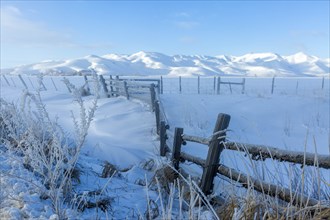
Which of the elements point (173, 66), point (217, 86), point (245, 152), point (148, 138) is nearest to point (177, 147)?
point (245, 152)

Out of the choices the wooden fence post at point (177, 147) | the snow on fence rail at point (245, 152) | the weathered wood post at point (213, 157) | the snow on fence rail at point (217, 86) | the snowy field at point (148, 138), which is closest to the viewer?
the snow on fence rail at point (245, 152)

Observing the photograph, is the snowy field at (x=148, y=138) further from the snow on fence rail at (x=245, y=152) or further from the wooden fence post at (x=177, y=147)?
the wooden fence post at (x=177, y=147)

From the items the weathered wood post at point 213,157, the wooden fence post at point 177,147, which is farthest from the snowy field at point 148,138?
the wooden fence post at point 177,147

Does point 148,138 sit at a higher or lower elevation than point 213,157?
lower

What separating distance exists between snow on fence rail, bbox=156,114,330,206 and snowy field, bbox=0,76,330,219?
8 cm

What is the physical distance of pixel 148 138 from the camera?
306 inches

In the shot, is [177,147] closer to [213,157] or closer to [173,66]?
[213,157]

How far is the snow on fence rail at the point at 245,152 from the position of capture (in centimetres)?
200

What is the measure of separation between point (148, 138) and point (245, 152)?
18.4ft

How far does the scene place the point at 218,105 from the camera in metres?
13.0

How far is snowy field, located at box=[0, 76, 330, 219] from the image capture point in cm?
227

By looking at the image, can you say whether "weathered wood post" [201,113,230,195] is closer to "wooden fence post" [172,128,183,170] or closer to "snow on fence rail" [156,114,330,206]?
"snow on fence rail" [156,114,330,206]

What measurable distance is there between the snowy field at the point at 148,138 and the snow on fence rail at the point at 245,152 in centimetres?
8

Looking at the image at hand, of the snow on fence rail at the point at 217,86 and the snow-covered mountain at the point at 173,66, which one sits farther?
the snow-covered mountain at the point at 173,66
